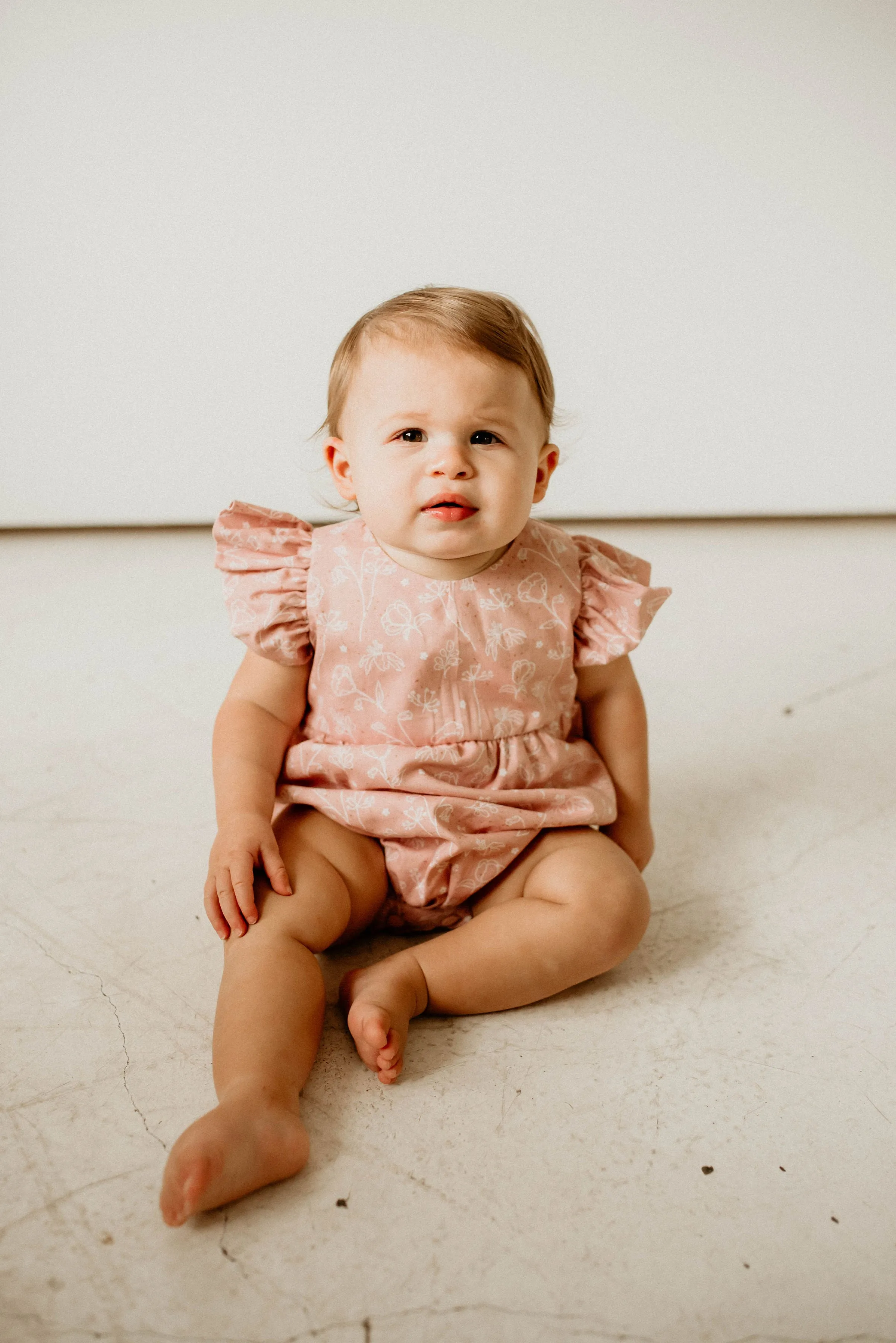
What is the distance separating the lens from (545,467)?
84 centimetres

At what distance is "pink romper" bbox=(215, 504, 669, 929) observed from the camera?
80cm

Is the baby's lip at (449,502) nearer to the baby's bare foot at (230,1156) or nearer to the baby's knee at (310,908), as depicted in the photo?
the baby's knee at (310,908)

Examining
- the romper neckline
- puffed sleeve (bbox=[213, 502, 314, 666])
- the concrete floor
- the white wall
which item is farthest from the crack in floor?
the white wall

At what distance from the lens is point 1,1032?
72cm

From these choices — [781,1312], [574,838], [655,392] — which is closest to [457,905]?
[574,838]

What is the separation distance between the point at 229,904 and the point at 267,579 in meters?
0.25

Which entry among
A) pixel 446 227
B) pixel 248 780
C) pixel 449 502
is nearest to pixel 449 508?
pixel 449 502

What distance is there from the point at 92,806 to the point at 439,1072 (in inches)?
18.1

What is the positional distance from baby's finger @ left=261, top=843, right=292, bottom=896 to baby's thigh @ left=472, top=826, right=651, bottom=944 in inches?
5.9

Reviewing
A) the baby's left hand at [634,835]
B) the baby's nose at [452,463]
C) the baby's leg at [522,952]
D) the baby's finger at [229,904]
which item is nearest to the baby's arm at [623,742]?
the baby's left hand at [634,835]

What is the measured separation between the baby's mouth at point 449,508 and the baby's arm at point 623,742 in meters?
0.19

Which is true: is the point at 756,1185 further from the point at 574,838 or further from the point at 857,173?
the point at 857,173

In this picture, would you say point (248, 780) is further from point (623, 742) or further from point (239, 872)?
point (623, 742)

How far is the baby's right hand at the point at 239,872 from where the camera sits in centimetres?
74
